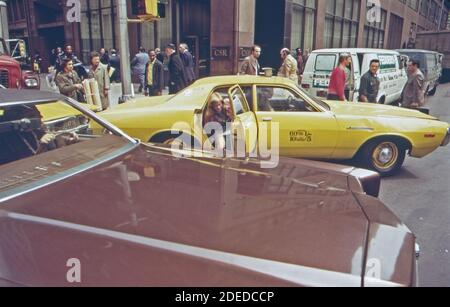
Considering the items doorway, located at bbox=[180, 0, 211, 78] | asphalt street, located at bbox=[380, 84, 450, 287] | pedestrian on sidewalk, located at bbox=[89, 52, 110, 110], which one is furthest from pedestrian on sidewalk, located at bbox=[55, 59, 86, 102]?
doorway, located at bbox=[180, 0, 211, 78]

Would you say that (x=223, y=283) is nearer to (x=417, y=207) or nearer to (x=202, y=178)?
(x=202, y=178)

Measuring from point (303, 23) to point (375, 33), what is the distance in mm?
13757

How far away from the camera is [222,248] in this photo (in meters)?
1.53

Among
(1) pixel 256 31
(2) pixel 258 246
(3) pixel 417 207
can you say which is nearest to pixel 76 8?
(1) pixel 256 31

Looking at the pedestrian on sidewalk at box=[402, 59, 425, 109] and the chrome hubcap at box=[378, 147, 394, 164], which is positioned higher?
the pedestrian on sidewalk at box=[402, 59, 425, 109]

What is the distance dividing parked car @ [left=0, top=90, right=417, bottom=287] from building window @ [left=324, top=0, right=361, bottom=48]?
2080 cm

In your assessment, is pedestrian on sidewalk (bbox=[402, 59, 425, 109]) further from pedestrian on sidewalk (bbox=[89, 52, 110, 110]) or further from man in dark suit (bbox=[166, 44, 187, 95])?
pedestrian on sidewalk (bbox=[89, 52, 110, 110])

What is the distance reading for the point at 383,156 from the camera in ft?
18.1

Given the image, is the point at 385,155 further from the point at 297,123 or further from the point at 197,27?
the point at 197,27

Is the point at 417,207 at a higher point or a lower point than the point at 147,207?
lower

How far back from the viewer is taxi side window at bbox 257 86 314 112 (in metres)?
5.33

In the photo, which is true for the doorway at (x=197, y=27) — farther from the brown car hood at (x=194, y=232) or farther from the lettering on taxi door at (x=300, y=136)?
the brown car hood at (x=194, y=232)

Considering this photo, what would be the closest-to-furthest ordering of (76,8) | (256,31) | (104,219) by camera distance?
(104,219), (256,31), (76,8)

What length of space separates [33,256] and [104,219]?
34cm
